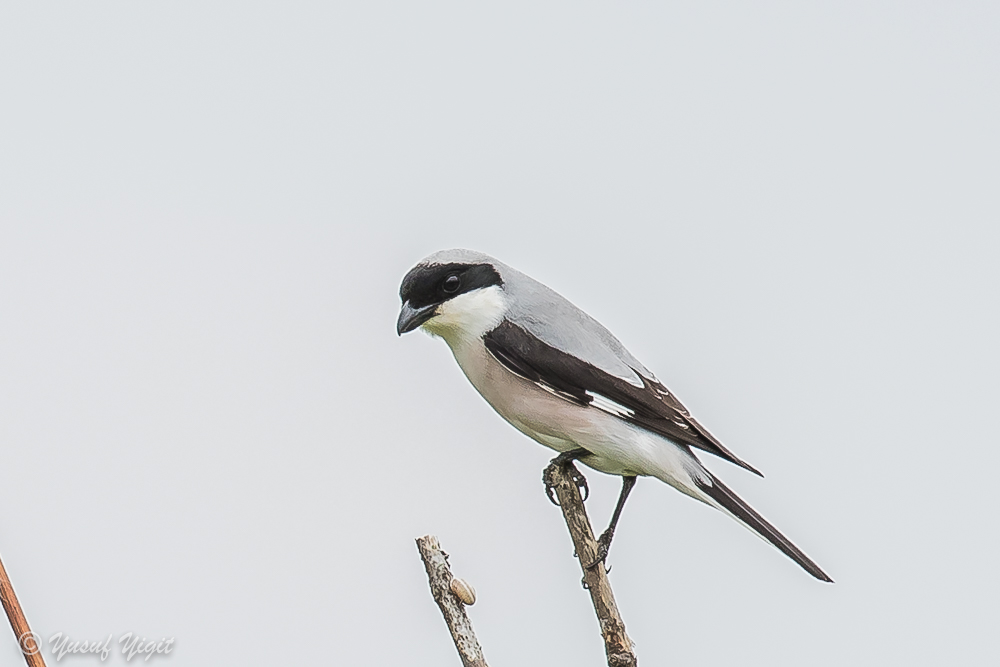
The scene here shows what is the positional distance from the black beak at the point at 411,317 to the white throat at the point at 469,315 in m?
0.03

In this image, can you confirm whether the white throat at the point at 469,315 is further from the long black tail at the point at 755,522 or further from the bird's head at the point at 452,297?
the long black tail at the point at 755,522

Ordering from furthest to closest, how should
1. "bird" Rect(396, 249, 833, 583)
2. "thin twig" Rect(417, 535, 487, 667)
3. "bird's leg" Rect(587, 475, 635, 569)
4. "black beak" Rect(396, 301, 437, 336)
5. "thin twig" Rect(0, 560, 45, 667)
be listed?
"black beak" Rect(396, 301, 437, 336)
"bird" Rect(396, 249, 833, 583)
"bird's leg" Rect(587, 475, 635, 569)
"thin twig" Rect(417, 535, 487, 667)
"thin twig" Rect(0, 560, 45, 667)

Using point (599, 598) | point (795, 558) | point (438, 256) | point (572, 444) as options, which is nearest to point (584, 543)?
point (599, 598)

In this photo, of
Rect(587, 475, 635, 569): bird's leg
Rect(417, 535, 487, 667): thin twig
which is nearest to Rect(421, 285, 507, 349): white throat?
Rect(587, 475, 635, 569): bird's leg

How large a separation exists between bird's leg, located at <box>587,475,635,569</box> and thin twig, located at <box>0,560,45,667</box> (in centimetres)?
175

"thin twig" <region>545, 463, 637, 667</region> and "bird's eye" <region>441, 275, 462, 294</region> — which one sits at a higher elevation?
"bird's eye" <region>441, 275, 462, 294</region>

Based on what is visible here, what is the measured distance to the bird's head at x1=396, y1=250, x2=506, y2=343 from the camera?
3.59 metres

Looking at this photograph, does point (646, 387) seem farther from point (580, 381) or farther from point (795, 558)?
point (795, 558)

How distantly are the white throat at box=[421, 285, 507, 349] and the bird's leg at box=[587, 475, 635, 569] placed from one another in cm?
66

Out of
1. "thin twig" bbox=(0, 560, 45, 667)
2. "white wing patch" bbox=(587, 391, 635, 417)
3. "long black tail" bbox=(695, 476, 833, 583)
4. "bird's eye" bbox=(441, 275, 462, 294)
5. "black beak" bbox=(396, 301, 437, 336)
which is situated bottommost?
"thin twig" bbox=(0, 560, 45, 667)

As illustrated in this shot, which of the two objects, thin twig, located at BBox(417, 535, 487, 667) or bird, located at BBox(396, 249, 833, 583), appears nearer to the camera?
thin twig, located at BBox(417, 535, 487, 667)

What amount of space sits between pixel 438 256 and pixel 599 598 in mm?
1209

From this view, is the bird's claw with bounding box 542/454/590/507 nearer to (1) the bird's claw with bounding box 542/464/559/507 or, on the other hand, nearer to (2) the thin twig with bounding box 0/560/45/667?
(1) the bird's claw with bounding box 542/464/559/507

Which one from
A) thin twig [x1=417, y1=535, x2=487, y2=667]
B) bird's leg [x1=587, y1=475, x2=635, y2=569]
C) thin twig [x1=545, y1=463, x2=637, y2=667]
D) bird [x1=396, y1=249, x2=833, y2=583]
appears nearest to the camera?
thin twig [x1=417, y1=535, x2=487, y2=667]
